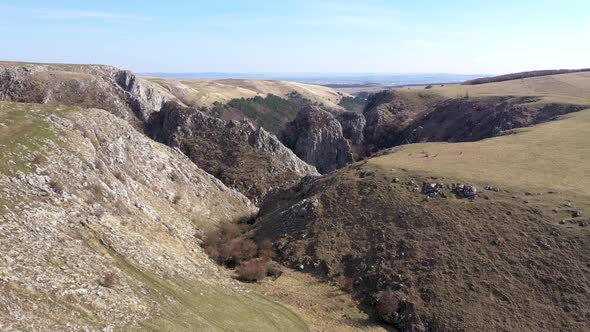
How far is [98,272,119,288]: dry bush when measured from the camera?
29.4m

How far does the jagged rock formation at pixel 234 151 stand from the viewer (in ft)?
278

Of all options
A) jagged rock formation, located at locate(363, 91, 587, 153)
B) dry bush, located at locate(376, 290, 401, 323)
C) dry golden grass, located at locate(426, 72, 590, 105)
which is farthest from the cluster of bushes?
dry golden grass, located at locate(426, 72, 590, 105)

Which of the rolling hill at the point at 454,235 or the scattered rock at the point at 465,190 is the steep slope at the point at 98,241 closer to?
the rolling hill at the point at 454,235

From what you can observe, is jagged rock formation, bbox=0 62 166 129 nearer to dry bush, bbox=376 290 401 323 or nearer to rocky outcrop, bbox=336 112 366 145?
rocky outcrop, bbox=336 112 366 145

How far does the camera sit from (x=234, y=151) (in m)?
93.1

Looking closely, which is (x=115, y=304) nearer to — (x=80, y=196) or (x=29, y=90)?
(x=80, y=196)

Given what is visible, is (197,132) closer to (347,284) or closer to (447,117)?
(347,284)

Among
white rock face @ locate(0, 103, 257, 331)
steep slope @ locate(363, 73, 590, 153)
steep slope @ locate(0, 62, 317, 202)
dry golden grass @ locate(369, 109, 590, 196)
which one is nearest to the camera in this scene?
white rock face @ locate(0, 103, 257, 331)

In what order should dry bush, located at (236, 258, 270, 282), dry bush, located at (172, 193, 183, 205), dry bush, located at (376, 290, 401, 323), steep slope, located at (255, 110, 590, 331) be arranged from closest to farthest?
steep slope, located at (255, 110, 590, 331) < dry bush, located at (376, 290, 401, 323) < dry bush, located at (236, 258, 270, 282) < dry bush, located at (172, 193, 183, 205)

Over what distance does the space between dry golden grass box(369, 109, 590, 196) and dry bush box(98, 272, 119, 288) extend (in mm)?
43142

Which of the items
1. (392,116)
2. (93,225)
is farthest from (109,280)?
(392,116)

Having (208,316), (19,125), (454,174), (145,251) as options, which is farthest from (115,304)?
(454,174)

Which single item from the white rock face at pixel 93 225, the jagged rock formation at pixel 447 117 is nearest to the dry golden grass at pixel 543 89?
the jagged rock formation at pixel 447 117

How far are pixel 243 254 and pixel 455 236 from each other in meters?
25.6
